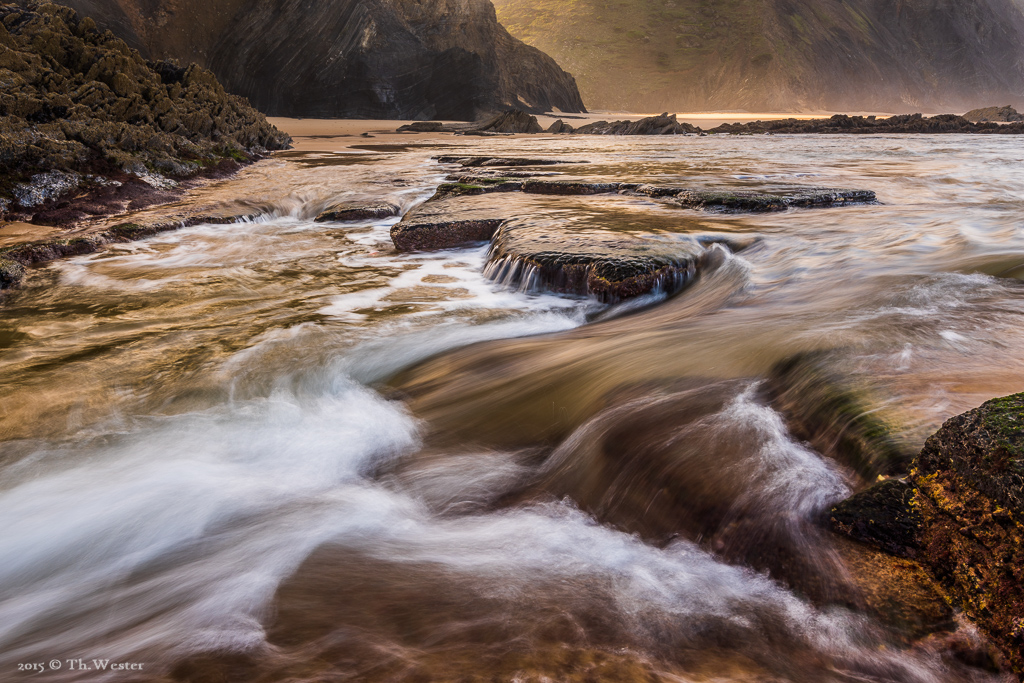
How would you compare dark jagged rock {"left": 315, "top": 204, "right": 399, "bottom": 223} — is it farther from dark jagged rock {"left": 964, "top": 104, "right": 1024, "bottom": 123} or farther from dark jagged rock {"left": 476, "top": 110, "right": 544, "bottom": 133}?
dark jagged rock {"left": 964, "top": 104, "right": 1024, "bottom": 123}

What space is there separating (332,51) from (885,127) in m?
39.3

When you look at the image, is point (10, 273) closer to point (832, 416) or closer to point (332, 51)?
point (832, 416)

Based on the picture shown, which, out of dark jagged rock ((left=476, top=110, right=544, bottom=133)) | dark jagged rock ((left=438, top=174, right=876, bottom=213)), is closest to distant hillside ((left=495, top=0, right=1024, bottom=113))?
dark jagged rock ((left=476, top=110, right=544, bottom=133))

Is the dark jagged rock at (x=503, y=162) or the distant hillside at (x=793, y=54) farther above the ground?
the distant hillside at (x=793, y=54)

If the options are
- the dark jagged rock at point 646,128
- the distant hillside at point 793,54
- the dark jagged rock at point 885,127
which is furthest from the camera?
the distant hillside at point 793,54

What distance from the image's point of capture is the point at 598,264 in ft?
14.9

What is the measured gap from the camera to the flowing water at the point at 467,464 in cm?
175

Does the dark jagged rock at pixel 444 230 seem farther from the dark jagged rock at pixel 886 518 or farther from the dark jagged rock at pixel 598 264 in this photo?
the dark jagged rock at pixel 886 518

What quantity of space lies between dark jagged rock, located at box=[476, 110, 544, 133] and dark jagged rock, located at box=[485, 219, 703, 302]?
33103mm

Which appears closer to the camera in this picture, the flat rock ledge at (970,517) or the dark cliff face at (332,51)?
the flat rock ledge at (970,517)

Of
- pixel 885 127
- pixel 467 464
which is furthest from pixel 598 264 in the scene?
pixel 885 127

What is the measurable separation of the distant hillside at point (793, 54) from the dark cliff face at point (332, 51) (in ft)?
190

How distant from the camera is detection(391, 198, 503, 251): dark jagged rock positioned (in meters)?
6.48

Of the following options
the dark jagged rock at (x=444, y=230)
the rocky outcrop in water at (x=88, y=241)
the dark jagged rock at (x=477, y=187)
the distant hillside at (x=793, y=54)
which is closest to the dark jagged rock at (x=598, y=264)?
the dark jagged rock at (x=444, y=230)
